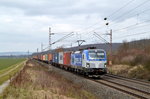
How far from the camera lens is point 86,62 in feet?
103

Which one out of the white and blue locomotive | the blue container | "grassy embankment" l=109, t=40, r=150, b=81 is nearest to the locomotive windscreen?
the white and blue locomotive

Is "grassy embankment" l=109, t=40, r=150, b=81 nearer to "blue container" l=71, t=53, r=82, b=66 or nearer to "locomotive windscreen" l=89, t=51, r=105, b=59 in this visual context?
"locomotive windscreen" l=89, t=51, r=105, b=59

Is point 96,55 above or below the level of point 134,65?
above

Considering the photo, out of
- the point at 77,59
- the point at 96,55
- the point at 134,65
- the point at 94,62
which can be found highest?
the point at 96,55

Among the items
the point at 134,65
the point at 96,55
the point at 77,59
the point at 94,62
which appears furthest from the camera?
the point at 134,65

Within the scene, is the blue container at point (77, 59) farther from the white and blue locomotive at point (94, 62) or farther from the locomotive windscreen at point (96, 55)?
the locomotive windscreen at point (96, 55)

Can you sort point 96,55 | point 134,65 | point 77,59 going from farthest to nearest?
point 134,65 < point 77,59 < point 96,55

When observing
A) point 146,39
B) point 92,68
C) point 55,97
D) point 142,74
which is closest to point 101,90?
point 55,97

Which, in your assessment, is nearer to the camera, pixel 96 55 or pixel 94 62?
pixel 94 62

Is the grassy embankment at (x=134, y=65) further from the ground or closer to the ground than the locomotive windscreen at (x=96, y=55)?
closer to the ground

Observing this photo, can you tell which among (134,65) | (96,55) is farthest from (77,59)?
(134,65)

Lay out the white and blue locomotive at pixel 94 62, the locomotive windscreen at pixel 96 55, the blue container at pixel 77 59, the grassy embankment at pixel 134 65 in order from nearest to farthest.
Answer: the white and blue locomotive at pixel 94 62, the locomotive windscreen at pixel 96 55, the grassy embankment at pixel 134 65, the blue container at pixel 77 59

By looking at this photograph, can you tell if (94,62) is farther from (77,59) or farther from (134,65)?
(134,65)

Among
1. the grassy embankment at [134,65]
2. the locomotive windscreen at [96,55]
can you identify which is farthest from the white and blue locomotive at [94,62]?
the grassy embankment at [134,65]
